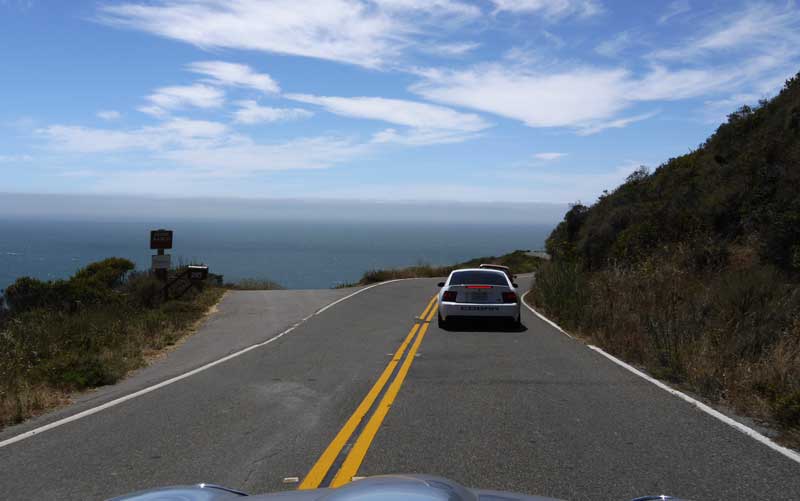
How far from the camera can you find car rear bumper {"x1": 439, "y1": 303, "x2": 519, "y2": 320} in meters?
15.4

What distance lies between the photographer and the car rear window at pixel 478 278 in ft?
52.5

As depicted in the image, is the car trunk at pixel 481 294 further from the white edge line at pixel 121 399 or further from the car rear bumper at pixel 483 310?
the white edge line at pixel 121 399

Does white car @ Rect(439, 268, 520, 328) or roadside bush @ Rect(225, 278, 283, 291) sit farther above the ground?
white car @ Rect(439, 268, 520, 328)

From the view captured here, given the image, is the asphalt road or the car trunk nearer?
the asphalt road

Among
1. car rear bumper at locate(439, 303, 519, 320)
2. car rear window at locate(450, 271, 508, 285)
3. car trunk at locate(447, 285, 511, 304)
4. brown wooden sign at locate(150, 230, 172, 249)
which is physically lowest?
car rear bumper at locate(439, 303, 519, 320)

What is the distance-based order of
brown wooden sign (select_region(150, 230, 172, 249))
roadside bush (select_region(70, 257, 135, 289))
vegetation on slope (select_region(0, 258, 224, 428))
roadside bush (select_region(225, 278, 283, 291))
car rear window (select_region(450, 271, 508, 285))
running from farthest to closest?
Result: roadside bush (select_region(225, 278, 283, 291))
roadside bush (select_region(70, 257, 135, 289))
brown wooden sign (select_region(150, 230, 172, 249))
car rear window (select_region(450, 271, 508, 285))
vegetation on slope (select_region(0, 258, 224, 428))

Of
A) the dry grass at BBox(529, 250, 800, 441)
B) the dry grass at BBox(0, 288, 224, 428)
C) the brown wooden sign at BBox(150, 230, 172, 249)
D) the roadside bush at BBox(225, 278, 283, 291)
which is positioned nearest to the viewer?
the dry grass at BBox(529, 250, 800, 441)

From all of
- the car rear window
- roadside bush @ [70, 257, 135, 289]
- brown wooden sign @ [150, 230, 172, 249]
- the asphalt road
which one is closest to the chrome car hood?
the asphalt road

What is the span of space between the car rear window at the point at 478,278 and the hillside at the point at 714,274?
1966mm

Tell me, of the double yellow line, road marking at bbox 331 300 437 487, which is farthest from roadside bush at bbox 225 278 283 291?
road marking at bbox 331 300 437 487

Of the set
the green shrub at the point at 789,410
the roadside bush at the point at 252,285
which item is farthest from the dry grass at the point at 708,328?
the roadside bush at the point at 252,285

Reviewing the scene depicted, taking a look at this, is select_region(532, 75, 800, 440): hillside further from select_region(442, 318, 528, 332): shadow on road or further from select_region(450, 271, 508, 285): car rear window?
select_region(450, 271, 508, 285): car rear window

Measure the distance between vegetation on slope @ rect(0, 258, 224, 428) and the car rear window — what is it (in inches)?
262

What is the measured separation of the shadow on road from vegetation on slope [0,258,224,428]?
6.39 m
